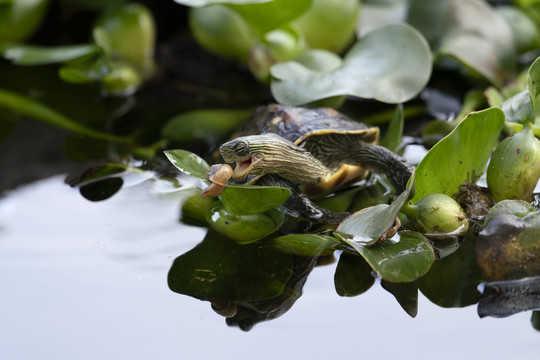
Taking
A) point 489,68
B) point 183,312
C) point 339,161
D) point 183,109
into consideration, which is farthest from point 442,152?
point 183,109

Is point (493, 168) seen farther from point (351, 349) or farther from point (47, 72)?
point (47, 72)

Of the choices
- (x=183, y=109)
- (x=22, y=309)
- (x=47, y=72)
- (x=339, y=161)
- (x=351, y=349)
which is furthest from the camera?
(x=47, y=72)

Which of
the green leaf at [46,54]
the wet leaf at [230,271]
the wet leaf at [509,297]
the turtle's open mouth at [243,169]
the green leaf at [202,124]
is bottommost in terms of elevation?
the green leaf at [202,124]

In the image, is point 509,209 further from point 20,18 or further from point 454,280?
point 20,18

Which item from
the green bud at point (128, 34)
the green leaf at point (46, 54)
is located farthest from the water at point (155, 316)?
the green bud at point (128, 34)

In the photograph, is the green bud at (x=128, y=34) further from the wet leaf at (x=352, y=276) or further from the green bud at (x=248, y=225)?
the wet leaf at (x=352, y=276)
